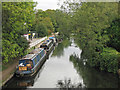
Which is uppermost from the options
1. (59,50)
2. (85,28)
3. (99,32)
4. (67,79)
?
(85,28)

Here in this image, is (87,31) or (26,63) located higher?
(87,31)

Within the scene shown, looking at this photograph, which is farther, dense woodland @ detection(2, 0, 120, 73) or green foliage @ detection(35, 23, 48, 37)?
green foliage @ detection(35, 23, 48, 37)

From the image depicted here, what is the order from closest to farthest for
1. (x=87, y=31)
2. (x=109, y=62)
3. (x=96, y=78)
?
(x=96, y=78), (x=109, y=62), (x=87, y=31)

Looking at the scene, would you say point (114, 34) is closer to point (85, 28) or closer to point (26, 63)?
point (85, 28)

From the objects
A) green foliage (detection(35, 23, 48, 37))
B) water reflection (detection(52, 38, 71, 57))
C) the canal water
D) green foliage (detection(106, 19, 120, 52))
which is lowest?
the canal water

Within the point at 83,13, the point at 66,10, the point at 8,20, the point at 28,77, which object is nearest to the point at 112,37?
the point at 83,13

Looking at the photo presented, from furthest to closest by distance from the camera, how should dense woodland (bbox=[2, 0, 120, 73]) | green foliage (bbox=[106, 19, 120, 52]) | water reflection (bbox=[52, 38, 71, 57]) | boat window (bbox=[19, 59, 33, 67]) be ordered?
water reflection (bbox=[52, 38, 71, 57]), green foliage (bbox=[106, 19, 120, 52]), boat window (bbox=[19, 59, 33, 67]), dense woodland (bbox=[2, 0, 120, 73])

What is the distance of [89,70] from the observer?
24172mm

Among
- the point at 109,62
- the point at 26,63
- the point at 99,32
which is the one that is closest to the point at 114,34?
the point at 99,32

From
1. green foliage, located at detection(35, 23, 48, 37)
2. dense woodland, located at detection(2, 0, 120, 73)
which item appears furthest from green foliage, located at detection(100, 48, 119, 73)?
green foliage, located at detection(35, 23, 48, 37)

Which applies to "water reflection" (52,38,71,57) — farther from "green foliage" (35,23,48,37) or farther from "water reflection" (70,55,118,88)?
"green foliage" (35,23,48,37)

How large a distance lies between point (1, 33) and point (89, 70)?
13.8 meters

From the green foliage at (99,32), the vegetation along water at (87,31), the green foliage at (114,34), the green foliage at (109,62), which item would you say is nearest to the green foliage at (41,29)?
the vegetation along water at (87,31)

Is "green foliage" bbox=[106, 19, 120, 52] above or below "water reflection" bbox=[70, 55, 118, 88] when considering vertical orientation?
above
